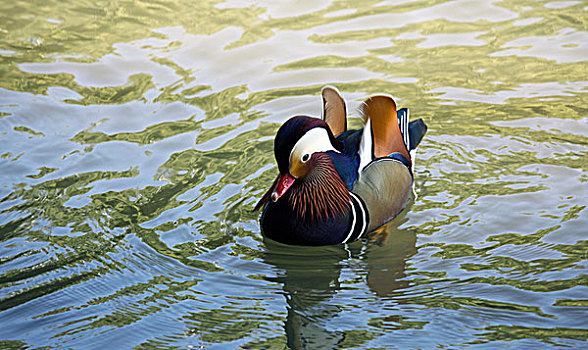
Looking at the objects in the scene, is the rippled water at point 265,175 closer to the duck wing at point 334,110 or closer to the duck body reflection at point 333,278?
the duck body reflection at point 333,278

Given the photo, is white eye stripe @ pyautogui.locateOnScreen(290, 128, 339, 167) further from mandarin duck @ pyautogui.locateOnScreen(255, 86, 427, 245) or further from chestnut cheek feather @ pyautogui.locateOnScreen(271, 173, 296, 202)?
chestnut cheek feather @ pyautogui.locateOnScreen(271, 173, 296, 202)

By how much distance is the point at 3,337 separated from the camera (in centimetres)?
423

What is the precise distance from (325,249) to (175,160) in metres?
1.70

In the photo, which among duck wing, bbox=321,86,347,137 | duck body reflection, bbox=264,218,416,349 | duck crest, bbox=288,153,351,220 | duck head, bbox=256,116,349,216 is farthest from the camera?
duck wing, bbox=321,86,347,137

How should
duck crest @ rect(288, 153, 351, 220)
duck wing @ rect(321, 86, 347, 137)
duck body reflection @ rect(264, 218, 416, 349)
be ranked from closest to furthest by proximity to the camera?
duck body reflection @ rect(264, 218, 416, 349) → duck crest @ rect(288, 153, 351, 220) → duck wing @ rect(321, 86, 347, 137)

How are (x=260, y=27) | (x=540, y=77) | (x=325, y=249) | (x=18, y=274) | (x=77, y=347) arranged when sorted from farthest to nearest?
1. (x=260, y=27)
2. (x=540, y=77)
3. (x=325, y=249)
4. (x=18, y=274)
5. (x=77, y=347)

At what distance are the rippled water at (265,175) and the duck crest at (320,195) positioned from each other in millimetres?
253

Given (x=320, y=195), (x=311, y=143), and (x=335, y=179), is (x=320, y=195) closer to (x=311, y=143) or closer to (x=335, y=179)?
(x=335, y=179)

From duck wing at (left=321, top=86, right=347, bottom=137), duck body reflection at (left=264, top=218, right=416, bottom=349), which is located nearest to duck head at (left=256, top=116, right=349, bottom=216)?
duck body reflection at (left=264, top=218, right=416, bottom=349)

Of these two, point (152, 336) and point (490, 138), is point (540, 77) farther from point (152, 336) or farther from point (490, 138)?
point (152, 336)

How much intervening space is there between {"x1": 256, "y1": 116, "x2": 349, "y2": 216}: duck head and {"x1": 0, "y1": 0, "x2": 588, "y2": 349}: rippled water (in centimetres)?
32

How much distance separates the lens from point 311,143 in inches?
199

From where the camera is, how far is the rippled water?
4.35 metres

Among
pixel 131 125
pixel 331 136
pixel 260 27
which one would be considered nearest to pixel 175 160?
pixel 131 125
